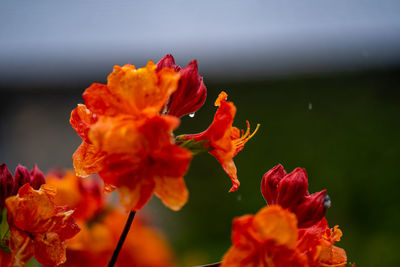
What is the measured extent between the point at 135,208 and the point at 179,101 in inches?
6.2

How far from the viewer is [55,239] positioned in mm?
612

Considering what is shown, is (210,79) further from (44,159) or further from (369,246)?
(369,246)

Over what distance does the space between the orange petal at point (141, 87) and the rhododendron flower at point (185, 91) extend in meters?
0.04

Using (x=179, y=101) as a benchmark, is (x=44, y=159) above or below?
above

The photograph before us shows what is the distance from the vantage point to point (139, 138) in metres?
0.52

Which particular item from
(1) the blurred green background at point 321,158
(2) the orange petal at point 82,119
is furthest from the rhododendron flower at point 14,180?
(1) the blurred green background at point 321,158

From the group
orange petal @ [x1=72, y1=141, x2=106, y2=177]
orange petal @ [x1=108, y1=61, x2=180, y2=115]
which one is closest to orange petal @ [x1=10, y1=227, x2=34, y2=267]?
orange petal @ [x1=72, y1=141, x2=106, y2=177]

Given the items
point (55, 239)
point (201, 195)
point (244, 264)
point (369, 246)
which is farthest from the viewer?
point (201, 195)

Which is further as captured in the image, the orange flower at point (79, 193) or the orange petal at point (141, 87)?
the orange flower at point (79, 193)

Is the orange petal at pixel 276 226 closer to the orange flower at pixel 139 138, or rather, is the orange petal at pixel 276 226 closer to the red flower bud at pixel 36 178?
the orange flower at pixel 139 138

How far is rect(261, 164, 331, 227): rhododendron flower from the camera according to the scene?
596mm

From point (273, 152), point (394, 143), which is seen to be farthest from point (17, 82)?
point (394, 143)

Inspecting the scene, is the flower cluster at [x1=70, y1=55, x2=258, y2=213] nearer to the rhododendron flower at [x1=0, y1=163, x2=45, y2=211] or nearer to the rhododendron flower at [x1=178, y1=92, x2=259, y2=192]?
the rhododendron flower at [x1=178, y1=92, x2=259, y2=192]

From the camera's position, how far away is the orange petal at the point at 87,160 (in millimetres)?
612
